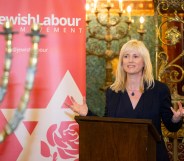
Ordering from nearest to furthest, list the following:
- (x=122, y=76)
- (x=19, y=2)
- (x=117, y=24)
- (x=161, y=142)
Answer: (x=161, y=142) → (x=122, y=76) → (x=19, y=2) → (x=117, y=24)

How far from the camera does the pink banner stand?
3418 millimetres

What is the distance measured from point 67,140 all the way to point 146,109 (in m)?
1.14

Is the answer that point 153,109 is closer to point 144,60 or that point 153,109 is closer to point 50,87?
point 144,60

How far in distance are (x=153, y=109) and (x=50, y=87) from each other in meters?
1.17

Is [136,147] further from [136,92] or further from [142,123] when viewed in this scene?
[136,92]

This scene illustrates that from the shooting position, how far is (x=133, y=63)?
2.61 m

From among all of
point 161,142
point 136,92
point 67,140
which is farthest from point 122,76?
point 67,140

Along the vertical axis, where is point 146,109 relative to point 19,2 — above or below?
below

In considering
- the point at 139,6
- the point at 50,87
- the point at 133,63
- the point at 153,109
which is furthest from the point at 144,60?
the point at 139,6

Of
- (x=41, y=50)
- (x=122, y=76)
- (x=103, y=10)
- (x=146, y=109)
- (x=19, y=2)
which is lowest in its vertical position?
(x=146, y=109)

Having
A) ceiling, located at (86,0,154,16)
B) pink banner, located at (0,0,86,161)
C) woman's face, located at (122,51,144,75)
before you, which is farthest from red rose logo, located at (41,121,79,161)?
ceiling, located at (86,0,154,16)

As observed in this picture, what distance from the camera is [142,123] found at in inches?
78.4

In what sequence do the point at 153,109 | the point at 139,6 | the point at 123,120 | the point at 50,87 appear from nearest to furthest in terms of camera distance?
the point at 123,120, the point at 153,109, the point at 50,87, the point at 139,6

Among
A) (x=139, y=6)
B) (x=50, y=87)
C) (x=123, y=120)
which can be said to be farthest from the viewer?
(x=139, y=6)
